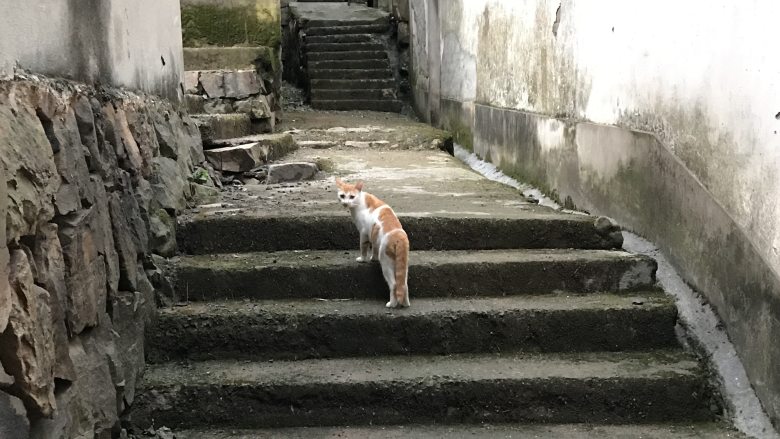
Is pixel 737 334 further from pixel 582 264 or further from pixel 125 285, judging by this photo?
pixel 125 285

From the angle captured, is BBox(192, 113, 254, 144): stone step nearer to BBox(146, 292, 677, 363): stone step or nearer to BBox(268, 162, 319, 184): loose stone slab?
BBox(268, 162, 319, 184): loose stone slab

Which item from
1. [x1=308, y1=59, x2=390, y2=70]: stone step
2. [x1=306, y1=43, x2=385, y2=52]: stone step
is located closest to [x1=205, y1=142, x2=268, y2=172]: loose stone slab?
[x1=308, y1=59, x2=390, y2=70]: stone step

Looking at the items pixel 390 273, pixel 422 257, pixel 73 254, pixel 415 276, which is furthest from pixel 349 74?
pixel 73 254

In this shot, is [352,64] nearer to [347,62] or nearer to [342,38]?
[347,62]

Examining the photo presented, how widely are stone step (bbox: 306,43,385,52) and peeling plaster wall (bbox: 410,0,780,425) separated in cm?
537

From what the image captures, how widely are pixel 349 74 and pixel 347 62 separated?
28 centimetres

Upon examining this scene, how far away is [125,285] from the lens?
97.3 inches

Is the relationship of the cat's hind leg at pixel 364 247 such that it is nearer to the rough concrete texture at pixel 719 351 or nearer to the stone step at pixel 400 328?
the stone step at pixel 400 328

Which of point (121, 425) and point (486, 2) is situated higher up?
point (486, 2)

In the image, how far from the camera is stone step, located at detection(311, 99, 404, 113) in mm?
9266

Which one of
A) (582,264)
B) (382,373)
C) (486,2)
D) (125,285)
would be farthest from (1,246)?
(486,2)

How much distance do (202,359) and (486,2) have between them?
410 cm

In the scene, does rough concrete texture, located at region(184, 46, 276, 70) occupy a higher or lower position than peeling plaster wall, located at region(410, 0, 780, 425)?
higher

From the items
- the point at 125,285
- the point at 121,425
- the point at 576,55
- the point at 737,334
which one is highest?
the point at 576,55
